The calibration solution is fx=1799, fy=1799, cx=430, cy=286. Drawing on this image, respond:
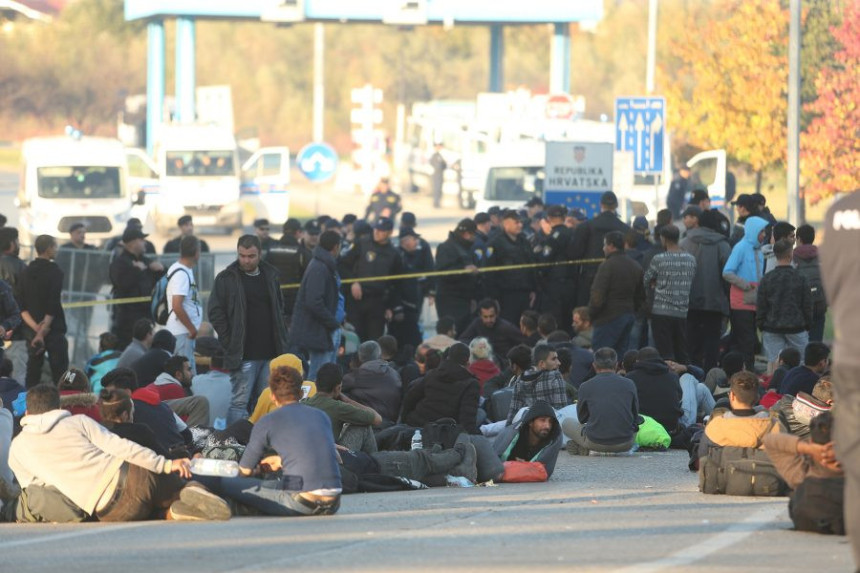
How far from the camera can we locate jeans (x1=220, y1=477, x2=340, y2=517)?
36.3ft

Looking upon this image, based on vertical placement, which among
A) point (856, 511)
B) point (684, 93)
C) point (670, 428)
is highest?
point (684, 93)

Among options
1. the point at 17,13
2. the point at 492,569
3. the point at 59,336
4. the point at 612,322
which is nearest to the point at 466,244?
the point at 612,322

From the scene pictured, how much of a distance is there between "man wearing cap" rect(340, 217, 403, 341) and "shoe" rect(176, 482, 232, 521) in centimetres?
913

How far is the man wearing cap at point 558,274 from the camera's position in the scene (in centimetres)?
2095

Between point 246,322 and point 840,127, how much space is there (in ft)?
75.2

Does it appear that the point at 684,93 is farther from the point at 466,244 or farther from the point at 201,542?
the point at 201,542

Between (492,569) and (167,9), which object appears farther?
(167,9)

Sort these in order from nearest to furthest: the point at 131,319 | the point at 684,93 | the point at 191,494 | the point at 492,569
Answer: the point at 492,569 < the point at 191,494 < the point at 131,319 < the point at 684,93

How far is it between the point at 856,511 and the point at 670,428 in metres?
9.09

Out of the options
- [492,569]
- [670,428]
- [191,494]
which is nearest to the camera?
[492,569]

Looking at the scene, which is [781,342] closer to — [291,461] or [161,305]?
[161,305]

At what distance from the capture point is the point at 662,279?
18453 mm

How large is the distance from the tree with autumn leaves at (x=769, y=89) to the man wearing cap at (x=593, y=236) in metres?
15.0

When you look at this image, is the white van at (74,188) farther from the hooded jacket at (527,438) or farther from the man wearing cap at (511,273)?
the hooded jacket at (527,438)
